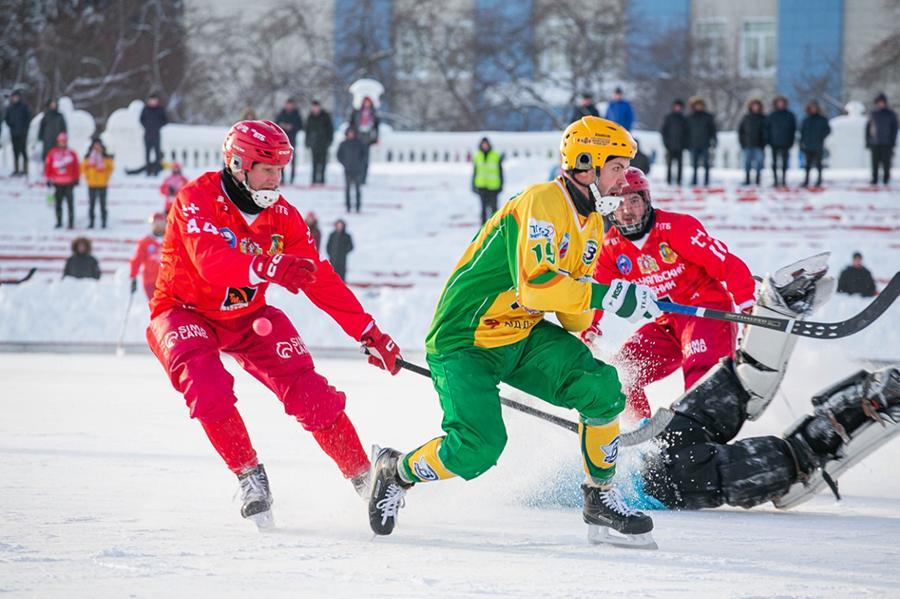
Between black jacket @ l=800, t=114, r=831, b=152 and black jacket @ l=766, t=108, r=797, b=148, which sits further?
black jacket @ l=800, t=114, r=831, b=152

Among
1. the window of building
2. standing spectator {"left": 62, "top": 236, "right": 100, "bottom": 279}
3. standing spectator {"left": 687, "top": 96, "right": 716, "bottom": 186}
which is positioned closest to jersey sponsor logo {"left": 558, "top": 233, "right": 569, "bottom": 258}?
standing spectator {"left": 62, "top": 236, "right": 100, "bottom": 279}

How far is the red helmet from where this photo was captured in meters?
5.24

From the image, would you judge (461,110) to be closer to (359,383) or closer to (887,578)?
(359,383)

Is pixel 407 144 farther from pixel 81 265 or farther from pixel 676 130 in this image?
pixel 81 265

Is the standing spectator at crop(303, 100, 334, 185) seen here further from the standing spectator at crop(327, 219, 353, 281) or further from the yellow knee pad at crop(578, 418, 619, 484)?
the yellow knee pad at crop(578, 418, 619, 484)

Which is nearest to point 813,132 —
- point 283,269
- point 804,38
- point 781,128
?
point 781,128

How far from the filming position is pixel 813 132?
1977 cm

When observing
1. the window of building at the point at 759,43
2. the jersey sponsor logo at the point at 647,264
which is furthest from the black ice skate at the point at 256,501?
the window of building at the point at 759,43

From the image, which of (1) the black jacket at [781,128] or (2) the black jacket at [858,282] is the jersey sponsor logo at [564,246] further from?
(1) the black jacket at [781,128]

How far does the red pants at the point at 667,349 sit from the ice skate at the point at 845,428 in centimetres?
79

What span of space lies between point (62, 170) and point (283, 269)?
15.3 meters

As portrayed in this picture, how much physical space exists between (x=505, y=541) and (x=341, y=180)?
18640mm

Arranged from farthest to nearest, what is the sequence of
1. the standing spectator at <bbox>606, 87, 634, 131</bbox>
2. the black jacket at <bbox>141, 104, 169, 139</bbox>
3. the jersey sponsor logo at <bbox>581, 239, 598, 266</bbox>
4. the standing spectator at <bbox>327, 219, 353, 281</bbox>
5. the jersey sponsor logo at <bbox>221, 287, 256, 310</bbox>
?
the black jacket at <bbox>141, 104, 169, 139</bbox> < the standing spectator at <bbox>606, 87, 634, 131</bbox> < the standing spectator at <bbox>327, 219, 353, 281</bbox> < the jersey sponsor logo at <bbox>221, 287, 256, 310</bbox> < the jersey sponsor logo at <bbox>581, 239, 598, 266</bbox>

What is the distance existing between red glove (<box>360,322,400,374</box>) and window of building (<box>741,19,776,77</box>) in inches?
1416
